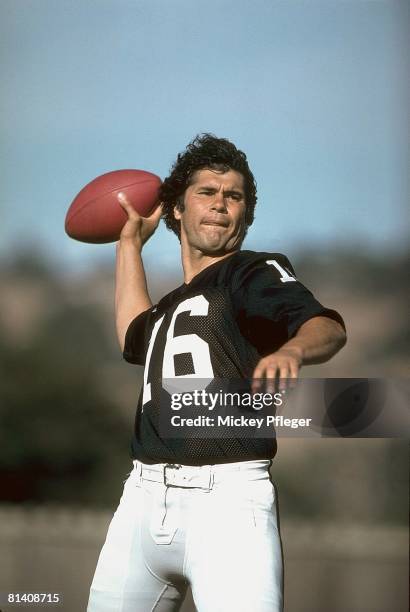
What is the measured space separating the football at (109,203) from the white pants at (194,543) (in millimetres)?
530

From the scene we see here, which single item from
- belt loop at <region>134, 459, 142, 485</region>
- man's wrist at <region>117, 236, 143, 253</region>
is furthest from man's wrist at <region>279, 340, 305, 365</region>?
man's wrist at <region>117, 236, 143, 253</region>

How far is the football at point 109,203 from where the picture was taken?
1629 millimetres

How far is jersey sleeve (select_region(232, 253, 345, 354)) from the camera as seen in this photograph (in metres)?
1.23

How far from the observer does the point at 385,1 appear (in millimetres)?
1645

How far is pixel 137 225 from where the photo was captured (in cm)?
165

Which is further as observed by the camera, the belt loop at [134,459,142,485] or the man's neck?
the man's neck

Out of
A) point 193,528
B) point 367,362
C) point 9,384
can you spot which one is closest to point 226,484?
point 193,528

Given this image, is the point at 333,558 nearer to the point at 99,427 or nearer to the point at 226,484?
the point at 99,427

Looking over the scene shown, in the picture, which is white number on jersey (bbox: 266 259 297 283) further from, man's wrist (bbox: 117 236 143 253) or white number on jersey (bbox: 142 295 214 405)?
man's wrist (bbox: 117 236 143 253)

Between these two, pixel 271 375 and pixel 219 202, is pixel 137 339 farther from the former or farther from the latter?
pixel 271 375

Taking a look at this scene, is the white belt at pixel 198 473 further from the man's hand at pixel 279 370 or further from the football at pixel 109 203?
the football at pixel 109 203

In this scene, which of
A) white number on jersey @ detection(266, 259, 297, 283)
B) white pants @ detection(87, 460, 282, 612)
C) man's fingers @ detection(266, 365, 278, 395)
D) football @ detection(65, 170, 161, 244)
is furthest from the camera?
football @ detection(65, 170, 161, 244)

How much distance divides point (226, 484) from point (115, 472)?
2.94ft

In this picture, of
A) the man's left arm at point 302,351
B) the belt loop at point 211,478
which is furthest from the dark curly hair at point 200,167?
the belt loop at point 211,478
